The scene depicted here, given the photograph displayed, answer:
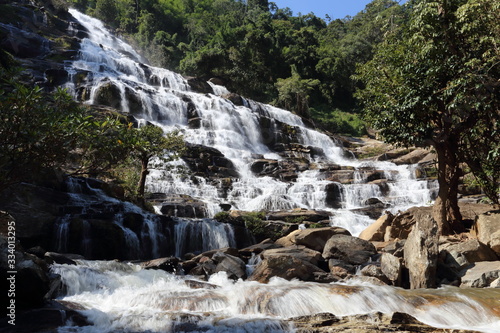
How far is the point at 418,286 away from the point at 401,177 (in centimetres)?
1633

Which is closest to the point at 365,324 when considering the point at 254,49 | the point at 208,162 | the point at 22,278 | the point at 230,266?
the point at 230,266

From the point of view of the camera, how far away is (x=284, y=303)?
7266mm

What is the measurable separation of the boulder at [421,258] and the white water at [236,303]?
0.56m

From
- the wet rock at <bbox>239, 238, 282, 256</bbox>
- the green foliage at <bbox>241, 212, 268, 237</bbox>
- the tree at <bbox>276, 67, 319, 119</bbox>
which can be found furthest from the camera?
the tree at <bbox>276, 67, 319, 119</bbox>

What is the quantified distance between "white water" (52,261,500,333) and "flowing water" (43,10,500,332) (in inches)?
0.8

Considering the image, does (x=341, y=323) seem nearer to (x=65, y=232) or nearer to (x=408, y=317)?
(x=408, y=317)

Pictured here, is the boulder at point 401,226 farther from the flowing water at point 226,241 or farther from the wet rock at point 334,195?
the wet rock at point 334,195

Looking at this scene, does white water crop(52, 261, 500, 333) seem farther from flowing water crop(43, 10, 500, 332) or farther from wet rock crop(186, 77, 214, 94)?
wet rock crop(186, 77, 214, 94)

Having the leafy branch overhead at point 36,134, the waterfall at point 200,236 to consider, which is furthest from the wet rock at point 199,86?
the leafy branch overhead at point 36,134

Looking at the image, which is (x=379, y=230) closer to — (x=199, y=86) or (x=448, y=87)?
(x=448, y=87)

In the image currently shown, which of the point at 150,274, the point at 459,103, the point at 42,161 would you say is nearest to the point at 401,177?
the point at 459,103

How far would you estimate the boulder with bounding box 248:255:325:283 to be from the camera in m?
9.56

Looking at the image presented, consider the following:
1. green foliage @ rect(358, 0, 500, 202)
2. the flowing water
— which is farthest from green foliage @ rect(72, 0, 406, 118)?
green foliage @ rect(358, 0, 500, 202)

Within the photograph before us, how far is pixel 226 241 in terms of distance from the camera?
14766 mm
